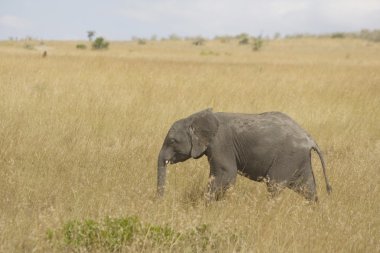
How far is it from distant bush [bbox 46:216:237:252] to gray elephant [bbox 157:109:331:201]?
1192 mm

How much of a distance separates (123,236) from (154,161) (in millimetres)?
2900

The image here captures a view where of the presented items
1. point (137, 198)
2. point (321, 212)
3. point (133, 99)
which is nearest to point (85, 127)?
point (133, 99)

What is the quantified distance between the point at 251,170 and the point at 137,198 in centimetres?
120

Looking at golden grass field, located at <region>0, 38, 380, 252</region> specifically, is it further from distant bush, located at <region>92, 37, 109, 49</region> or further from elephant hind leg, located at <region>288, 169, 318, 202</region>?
distant bush, located at <region>92, 37, 109, 49</region>

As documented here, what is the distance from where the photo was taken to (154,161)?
710 cm

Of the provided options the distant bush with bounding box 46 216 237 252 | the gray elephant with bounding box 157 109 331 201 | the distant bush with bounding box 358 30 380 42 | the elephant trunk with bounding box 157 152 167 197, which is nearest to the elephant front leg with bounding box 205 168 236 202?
the gray elephant with bounding box 157 109 331 201

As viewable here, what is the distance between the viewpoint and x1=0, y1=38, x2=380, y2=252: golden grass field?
4480 millimetres

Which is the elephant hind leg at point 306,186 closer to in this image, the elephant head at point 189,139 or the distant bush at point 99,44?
the elephant head at point 189,139

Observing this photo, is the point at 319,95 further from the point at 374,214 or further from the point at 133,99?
the point at 374,214

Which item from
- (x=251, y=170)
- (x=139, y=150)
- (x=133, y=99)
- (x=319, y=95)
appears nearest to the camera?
(x=251, y=170)

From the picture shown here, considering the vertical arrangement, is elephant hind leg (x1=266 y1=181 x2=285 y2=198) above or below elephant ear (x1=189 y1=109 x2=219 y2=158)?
below

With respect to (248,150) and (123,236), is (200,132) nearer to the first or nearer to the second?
(248,150)

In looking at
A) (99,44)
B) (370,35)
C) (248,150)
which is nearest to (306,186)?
(248,150)

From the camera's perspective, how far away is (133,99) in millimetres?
10977
